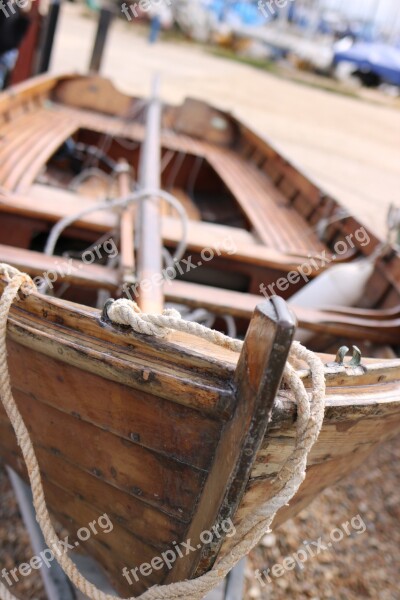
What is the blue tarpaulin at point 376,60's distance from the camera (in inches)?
1022

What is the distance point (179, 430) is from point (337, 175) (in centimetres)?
1091

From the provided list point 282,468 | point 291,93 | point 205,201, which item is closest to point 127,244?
point 282,468

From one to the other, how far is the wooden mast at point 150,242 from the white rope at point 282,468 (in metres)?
0.54

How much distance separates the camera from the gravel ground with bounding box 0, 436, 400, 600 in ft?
8.57

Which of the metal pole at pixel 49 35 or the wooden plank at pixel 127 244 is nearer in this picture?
the wooden plank at pixel 127 244

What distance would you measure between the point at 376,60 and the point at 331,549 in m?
26.8

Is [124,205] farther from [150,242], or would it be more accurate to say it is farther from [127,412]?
[127,412]

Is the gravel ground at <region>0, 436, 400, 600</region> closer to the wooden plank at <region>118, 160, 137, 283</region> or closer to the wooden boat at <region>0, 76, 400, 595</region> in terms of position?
the wooden boat at <region>0, 76, 400, 595</region>

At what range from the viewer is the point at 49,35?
24.5ft

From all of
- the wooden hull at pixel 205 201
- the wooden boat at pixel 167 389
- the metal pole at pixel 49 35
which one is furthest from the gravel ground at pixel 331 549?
the metal pole at pixel 49 35

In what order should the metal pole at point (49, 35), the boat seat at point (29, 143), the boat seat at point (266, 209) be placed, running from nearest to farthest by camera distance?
1. the boat seat at point (29, 143)
2. the boat seat at point (266, 209)
3. the metal pole at point (49, 35)

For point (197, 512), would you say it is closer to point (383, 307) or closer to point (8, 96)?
point (383, 307)

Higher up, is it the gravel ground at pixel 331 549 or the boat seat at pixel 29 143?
the boat seat at pixel 29 143

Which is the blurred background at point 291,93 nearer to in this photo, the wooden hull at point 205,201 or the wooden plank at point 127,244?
the wooden hull at point 205,201
